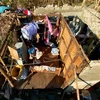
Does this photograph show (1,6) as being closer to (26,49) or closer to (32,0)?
(32,0)

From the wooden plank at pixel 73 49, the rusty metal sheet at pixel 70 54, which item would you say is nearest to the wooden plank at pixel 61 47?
the rusty metal sheet at pixel 70 54

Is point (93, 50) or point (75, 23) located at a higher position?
point (75, 23)

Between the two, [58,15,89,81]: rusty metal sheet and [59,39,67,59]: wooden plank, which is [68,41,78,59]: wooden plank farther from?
[59,39,67,59]: wooden plank

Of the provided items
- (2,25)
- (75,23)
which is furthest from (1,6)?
(75,23)

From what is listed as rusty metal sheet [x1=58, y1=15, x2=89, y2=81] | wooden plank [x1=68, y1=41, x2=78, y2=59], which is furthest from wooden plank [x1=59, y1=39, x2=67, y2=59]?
wooden plank [x1=68, y1=41, x2=78, y2=59]

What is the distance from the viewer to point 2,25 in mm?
13125

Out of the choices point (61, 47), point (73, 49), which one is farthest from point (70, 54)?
point (61, 47)

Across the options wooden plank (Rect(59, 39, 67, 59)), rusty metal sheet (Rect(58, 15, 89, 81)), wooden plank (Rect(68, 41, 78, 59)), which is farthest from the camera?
wooden plank (Rect(59, 39, 67, 59))

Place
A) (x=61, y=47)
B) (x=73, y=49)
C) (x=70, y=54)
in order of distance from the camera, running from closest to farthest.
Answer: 1. (x=73, y=49)
2. (x=70, y=54)
3. (x=61, y=47)

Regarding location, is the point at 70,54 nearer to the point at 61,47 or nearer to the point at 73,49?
the point at 73,49

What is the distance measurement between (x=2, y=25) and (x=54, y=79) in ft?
21.0

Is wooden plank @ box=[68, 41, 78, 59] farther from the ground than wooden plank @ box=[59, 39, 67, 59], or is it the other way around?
wooden plank @ box=[68, 41, 78, 59]

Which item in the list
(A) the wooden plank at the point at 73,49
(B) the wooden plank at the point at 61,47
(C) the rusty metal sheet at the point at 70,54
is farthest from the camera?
(B) the wooden plank at the point at 61,47

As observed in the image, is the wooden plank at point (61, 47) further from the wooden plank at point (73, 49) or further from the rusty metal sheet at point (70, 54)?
the wooden plank at point (73, 49)
